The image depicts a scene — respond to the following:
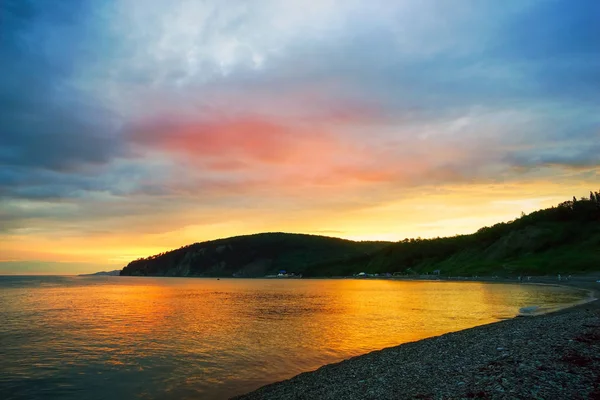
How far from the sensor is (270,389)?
20.4 metres

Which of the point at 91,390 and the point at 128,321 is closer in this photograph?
the point at 91,390

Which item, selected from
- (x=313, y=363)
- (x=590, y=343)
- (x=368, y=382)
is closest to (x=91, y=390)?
(x=313, y=363)

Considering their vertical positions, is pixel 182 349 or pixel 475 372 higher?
pixel 475 372

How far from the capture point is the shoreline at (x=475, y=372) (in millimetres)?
13745

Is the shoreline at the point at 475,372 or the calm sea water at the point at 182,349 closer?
the shoreline at the point at 475,372

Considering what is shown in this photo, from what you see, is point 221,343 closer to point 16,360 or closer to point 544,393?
point 16,360

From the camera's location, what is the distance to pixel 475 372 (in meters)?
16.3

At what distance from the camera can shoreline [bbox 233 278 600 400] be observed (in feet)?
45.1

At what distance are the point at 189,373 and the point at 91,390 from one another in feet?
18.0

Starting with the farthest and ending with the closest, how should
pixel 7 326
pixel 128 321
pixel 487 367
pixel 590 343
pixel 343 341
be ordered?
pixel 128 321 < pixel 7 326 < pixel 343 341 < pixel 590 343 < pixel 487 367

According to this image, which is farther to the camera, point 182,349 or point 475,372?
point 182,349

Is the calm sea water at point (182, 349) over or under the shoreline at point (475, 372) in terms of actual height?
under

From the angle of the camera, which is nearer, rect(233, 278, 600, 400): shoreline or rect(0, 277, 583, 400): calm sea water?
rect(233, 278, 600, 400): shoreline

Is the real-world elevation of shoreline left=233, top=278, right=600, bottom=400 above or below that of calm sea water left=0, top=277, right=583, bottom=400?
above
